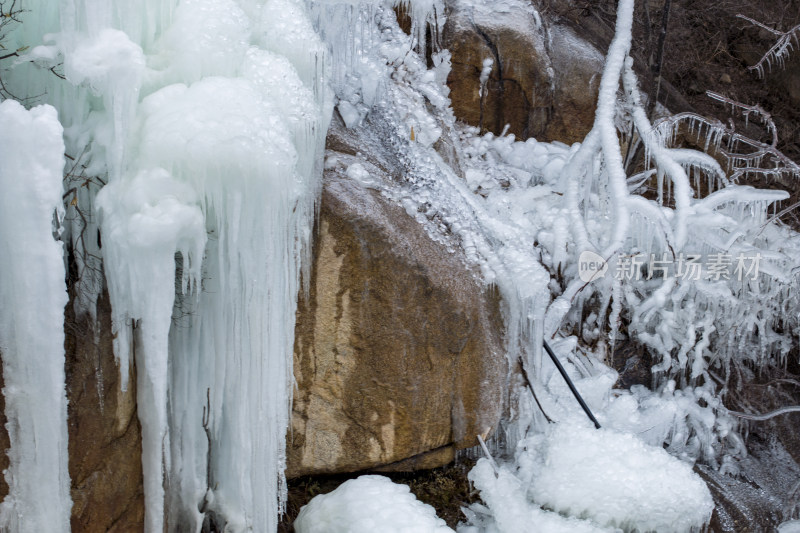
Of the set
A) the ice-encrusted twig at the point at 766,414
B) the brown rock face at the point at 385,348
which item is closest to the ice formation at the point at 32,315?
the brown rock face at the point at 385,348

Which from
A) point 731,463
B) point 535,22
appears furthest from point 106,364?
point 535,22

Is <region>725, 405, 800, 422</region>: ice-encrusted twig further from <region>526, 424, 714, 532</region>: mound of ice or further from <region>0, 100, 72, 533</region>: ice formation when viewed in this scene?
<region>0, 100, 72, 533</region>: ice formation

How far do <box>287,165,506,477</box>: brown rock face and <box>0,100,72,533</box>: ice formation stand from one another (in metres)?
1.37

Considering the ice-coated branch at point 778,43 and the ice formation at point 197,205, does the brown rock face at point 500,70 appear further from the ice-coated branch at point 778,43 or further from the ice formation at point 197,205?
the ice formation at point 197,205

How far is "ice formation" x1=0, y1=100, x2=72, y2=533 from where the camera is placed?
2.56 m

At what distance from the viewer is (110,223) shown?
2.80 metres

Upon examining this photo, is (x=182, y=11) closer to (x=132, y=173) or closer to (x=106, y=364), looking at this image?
(x=132, y=173)

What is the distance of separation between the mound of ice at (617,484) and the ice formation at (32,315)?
2.77 m

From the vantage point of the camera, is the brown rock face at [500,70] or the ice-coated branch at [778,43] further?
the brown rock face at [500,70]

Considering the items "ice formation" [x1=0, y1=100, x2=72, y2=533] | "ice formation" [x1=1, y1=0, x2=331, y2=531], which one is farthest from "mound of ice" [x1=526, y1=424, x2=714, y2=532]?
"ice formation" [x1=0, y1=100, x2=72, y2=533]

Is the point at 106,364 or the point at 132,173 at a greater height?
the point at 132,173

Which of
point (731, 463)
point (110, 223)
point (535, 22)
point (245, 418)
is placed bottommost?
point (731, 463)

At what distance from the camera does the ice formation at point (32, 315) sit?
2.56 metres

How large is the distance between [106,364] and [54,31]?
1.39m
